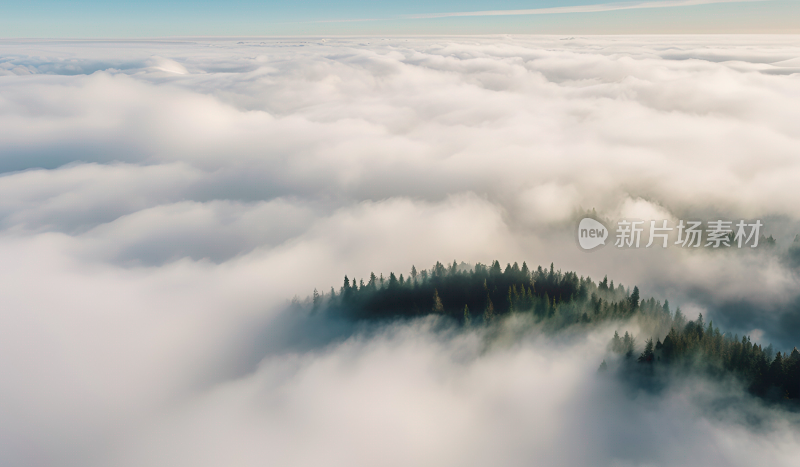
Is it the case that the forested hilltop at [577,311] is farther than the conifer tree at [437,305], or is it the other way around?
the conifer tree at [437,305]

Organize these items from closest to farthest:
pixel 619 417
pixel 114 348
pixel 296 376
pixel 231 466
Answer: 1. pixel 619 417
2. pixel 231 466
3. pixel 296 376
4. pixel 114 348

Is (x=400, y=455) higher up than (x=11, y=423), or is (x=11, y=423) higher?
(x=400, y=455)

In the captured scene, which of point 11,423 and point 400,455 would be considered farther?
point 11,423

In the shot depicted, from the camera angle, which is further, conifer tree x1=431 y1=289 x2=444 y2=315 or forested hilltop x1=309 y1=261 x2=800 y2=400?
conifer tree x1=431 y1=289 x2=444 y2=315

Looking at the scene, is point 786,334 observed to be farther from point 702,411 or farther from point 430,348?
point 430,348

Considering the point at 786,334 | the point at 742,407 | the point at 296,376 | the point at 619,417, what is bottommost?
the point at 786,334

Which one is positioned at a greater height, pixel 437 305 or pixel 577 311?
pixel 577 311

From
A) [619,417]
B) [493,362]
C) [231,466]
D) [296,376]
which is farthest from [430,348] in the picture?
[231,466]

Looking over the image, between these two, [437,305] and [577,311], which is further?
[437,305]
